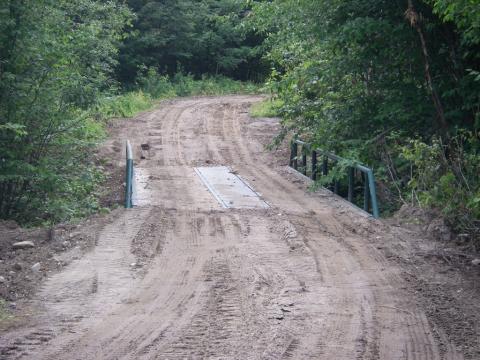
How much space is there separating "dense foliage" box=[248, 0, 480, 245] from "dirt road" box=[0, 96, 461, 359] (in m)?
1.46

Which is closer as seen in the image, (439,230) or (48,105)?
(439,230)

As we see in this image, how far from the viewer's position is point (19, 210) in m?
15.4

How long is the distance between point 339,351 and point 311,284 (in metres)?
2.26

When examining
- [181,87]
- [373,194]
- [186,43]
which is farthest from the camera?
[186,43]

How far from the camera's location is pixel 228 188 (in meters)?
17.0

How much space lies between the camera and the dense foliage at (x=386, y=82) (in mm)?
13328

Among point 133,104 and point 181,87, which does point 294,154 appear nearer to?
point 133,104

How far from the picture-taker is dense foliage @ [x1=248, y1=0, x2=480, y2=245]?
13.3 metres

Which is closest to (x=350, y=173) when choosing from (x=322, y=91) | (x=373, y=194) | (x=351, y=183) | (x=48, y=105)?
(x=351, y=183)

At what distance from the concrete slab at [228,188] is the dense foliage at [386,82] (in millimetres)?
2125

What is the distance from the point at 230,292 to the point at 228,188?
28.5ft

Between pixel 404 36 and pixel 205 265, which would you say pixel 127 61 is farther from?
pixel 205 265

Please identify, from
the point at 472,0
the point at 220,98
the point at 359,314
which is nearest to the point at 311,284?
the point at 359,314

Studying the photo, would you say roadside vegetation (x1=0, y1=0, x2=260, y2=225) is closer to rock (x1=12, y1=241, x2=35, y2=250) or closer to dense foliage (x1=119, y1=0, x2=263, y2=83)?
rock (x1=12, y1=241, x2=35, y2=250)
